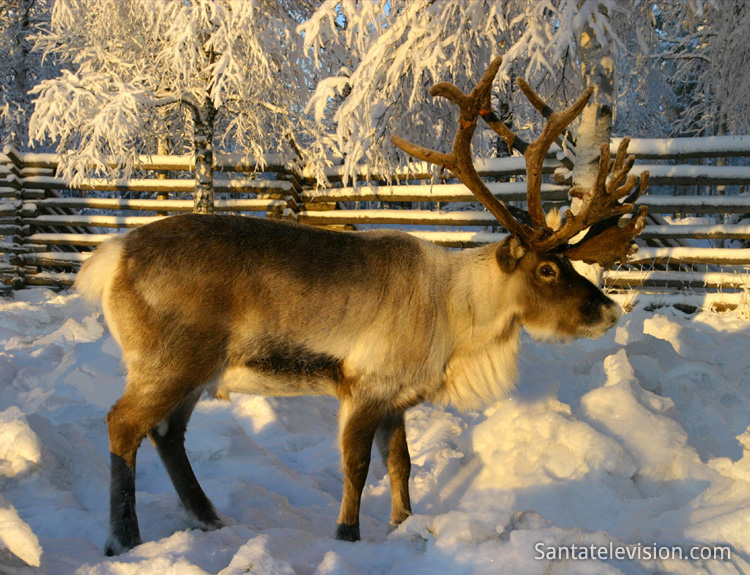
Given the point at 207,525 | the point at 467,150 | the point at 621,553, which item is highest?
the point at 467,150

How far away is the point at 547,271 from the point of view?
3139 mm

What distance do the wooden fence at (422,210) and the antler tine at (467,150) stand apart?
2760 mm

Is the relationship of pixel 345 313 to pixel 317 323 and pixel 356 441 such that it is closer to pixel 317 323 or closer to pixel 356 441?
pixel 317 323

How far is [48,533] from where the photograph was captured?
2.39m

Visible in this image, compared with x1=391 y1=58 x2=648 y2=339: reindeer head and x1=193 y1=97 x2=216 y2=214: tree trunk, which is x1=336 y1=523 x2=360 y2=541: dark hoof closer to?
x1=391 y1=58 x2=648 y2=339: reindeer head

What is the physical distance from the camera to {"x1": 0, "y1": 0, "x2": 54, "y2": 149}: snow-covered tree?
1464 cm

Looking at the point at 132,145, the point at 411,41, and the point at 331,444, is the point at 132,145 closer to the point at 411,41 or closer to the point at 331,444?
the point at 411,41

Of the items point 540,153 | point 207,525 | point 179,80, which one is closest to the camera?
point 207,525

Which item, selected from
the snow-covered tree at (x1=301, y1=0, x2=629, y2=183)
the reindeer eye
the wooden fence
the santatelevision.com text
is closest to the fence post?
the wooden fence

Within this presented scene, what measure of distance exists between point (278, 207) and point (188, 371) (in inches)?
251

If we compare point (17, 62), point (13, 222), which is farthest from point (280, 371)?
point (17, 62)

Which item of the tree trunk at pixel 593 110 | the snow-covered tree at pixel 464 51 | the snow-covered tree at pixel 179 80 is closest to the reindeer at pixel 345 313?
the snow-covered tree at pixel 464 51

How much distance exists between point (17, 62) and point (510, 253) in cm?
1638

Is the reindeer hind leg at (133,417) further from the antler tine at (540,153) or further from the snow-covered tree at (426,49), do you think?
the snow-covered tree at (426,49)
